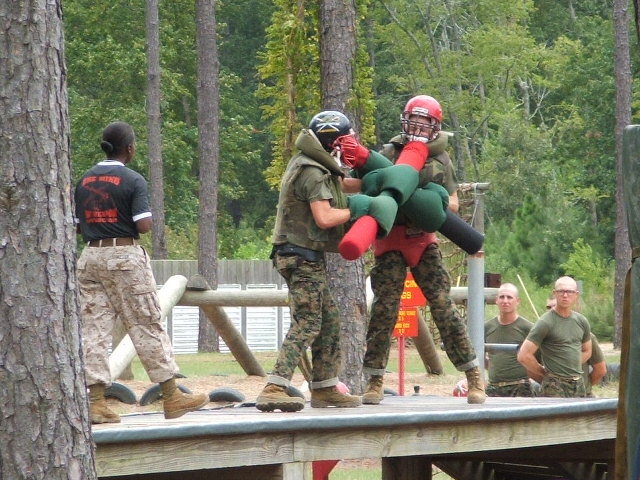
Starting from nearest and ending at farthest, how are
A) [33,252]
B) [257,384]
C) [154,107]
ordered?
[33,252] < [257,384] < [154,107]

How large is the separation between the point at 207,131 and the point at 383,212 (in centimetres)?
2244

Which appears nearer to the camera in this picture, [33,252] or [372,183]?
[33,252]

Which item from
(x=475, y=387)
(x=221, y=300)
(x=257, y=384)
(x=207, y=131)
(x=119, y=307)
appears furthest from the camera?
(x=207, y=131)

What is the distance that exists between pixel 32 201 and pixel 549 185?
137ft

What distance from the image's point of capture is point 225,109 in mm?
54844

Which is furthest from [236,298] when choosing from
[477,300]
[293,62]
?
[477,300]

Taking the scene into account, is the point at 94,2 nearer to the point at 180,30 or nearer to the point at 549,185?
the point at 180,30

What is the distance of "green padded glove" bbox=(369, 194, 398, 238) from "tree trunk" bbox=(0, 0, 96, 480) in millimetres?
2972

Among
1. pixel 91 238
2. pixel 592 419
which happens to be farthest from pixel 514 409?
pixel 91 238

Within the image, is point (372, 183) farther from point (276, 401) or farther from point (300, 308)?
point (276, 401)

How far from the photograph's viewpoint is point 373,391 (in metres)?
9.07

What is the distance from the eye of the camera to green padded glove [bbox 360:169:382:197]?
27.8ft

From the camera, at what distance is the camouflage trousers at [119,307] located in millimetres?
7809

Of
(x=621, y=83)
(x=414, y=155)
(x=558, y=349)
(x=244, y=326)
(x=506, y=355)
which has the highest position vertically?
(x=621, y=83)
